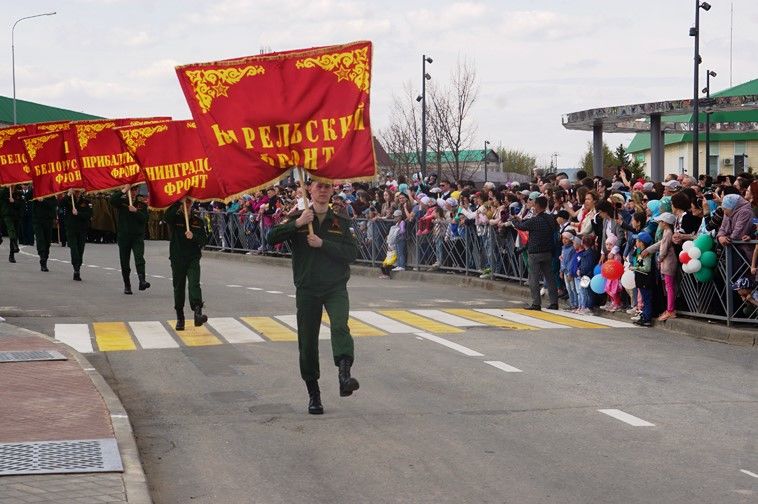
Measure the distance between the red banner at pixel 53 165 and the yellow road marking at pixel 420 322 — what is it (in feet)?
27.4

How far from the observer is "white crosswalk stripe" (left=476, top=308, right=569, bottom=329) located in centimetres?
1686

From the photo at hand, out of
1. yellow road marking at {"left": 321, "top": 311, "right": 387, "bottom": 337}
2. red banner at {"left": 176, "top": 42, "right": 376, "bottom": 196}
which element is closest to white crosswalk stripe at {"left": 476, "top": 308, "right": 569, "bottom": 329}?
yellow road marking at {"left": 321, "top": 311, "right": 387, "bottom": 337}

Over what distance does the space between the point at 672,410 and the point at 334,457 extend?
323cm

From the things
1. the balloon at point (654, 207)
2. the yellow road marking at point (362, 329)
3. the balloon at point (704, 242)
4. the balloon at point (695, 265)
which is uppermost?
the balloon at point (654, 207)

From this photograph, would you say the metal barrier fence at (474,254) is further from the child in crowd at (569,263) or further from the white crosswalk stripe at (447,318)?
the white crosswalk stripe at (447,318)

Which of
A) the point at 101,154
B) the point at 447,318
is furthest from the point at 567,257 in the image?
the point at 101,154

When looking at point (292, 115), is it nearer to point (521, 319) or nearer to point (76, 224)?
point (521, 319)

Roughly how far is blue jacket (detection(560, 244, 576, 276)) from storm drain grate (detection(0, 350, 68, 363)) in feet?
29.5

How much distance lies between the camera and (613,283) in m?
18.3

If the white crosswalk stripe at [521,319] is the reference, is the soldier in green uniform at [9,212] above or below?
above

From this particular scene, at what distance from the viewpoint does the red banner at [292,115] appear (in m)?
9.83

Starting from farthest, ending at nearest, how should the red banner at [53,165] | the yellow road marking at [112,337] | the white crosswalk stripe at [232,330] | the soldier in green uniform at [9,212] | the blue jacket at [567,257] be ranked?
the soldier in green uniform at [9,212], the red banner at [53,165], the blue jacket at [567,257], the white crosswalk stripe at [232,330], the yellow road marking at [112,337]

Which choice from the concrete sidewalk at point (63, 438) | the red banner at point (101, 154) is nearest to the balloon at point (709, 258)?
the concrete sidewalk at point (63, 438)

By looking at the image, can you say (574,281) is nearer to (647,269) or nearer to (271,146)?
(647,269)
